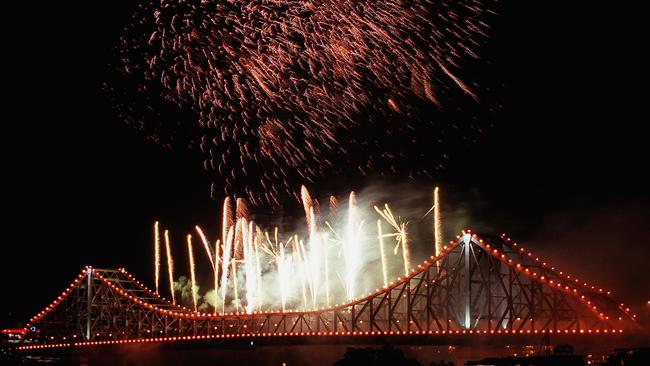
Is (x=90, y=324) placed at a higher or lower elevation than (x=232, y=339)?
higher

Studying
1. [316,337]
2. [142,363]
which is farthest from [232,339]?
[142,363]

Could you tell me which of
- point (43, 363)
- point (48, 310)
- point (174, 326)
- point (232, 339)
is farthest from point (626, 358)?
point (48, 310)

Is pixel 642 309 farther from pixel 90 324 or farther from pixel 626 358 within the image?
pixel 90 324

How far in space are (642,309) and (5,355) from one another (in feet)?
284

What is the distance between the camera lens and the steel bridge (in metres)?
73.1

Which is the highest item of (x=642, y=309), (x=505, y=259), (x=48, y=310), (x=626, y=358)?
(x=48, y=310)

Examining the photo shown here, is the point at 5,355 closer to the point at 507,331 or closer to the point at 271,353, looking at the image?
the point at 271,353

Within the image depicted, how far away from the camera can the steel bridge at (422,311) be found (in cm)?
7306

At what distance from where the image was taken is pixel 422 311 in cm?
8506

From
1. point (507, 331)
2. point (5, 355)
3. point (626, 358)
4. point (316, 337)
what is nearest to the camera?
point (626, 358)

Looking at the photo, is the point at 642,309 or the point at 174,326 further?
the point at 174,326

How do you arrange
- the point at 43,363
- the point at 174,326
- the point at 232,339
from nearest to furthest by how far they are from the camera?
1. the point at 232,339
2. the point at 43,363
3. the point at 174,326

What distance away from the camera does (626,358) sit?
46.0m

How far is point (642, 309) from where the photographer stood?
3056 inches
